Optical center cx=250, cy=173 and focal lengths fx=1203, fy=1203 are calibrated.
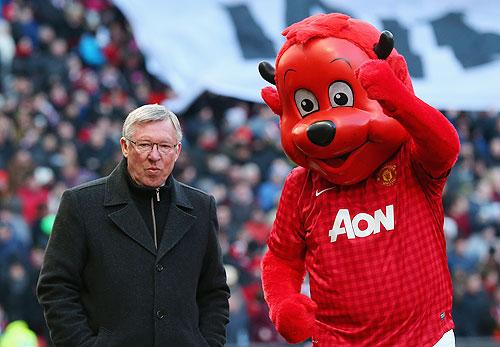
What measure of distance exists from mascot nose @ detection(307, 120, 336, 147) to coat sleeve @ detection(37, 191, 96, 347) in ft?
3.38

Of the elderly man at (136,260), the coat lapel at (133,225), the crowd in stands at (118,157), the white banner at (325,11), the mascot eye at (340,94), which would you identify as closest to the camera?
the elderly man at (136,260)

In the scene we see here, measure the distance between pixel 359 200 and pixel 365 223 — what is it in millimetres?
112

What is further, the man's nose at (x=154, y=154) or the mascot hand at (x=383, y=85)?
the man's nose at (x=154, y=154)

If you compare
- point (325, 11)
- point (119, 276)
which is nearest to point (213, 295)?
point (119, 276)

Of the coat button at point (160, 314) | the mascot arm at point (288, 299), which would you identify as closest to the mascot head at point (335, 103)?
the mascot arm at point (288, 299)

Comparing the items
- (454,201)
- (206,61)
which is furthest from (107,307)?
(454,201)

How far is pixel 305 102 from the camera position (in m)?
5.21

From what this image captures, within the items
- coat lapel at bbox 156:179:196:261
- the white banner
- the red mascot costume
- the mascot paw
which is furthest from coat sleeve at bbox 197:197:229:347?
the white banner

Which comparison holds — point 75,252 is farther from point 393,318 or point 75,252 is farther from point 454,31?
point 454,31

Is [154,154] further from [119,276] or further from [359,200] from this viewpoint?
[359,200]

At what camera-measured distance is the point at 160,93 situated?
16406mm

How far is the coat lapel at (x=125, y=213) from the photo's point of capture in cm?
502

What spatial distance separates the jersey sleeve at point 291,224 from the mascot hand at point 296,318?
0.30 metres

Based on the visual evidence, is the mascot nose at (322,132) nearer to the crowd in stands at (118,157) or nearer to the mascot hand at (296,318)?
the mascot hand at (296,318)
